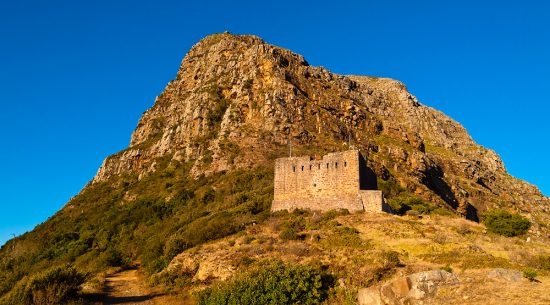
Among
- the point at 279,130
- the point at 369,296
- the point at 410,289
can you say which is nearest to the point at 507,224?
the point at 410,289

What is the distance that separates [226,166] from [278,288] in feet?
154

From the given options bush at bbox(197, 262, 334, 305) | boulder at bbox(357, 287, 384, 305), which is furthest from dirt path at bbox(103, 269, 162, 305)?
boulder at bbox(357, 287, 384, 305)

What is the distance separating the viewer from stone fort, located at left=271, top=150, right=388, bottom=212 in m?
34.4

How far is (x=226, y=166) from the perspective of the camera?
66.6 meters

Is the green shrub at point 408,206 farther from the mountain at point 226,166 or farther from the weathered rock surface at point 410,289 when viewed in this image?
the weathered rock surface at point 410,289

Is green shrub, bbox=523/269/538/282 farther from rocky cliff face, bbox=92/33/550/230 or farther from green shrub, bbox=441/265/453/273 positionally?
rocky cliff face, bbox=92/33/550/230

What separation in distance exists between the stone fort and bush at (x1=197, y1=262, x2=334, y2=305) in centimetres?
1344

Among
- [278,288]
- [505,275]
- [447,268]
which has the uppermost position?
[447,268]

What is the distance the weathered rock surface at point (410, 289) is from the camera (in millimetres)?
17487

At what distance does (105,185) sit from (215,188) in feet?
117

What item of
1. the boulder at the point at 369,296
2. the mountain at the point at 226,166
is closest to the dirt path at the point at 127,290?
the mountain at the point at 226,166

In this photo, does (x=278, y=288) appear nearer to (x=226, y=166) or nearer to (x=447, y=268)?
(x=447, y=268)

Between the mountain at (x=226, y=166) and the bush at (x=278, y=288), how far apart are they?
12.5 meters

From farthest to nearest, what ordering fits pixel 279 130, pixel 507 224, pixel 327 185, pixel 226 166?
pixel 279 130 < pixel 226 166 < pixel 507 224 < pixel 327 185
